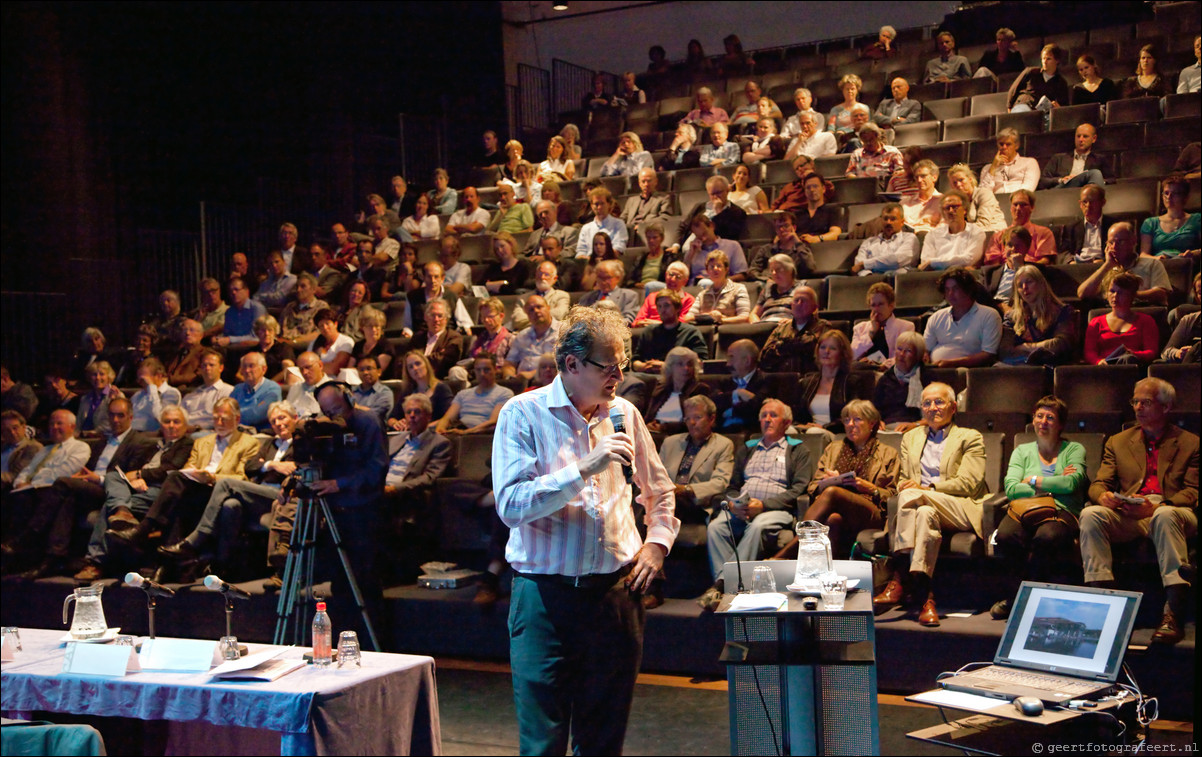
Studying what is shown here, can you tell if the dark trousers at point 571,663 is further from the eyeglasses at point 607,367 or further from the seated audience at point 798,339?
the seated audience at point 798,339

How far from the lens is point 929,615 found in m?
3.83

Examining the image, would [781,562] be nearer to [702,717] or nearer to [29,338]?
[702,717]

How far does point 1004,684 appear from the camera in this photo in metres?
2.58

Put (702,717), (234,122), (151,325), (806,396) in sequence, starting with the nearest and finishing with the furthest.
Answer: (702,717) → (806,396) → (151,325) → (234,122)

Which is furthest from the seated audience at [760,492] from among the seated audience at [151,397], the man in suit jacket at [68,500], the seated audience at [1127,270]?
the seated audience at [151,397]

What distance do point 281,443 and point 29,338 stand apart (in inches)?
159

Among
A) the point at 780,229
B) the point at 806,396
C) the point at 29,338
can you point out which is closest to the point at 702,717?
the point at 806,396

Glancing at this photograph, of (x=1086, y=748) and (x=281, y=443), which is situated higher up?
(x=281, y=443)

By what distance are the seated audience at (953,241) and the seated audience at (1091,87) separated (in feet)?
6.41

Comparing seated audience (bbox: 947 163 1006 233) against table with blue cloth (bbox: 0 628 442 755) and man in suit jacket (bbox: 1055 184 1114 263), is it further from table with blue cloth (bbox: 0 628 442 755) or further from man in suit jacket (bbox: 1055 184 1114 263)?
table with blue cloth (bbox: 0 628 442 755)

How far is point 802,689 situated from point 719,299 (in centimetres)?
364

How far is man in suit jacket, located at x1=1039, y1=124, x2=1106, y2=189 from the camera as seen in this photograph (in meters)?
6.26

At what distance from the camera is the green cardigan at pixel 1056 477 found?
391 cm

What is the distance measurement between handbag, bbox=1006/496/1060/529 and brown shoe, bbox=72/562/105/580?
4.34 meters
